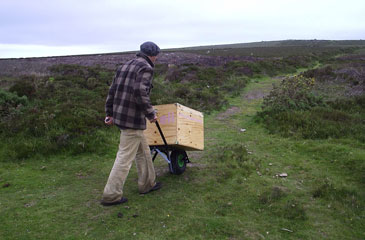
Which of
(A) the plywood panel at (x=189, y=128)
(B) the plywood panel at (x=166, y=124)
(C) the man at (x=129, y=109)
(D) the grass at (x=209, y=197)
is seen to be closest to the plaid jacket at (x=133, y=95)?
(C) the man at (x=129, y=109)

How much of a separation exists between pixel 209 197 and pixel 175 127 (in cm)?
133

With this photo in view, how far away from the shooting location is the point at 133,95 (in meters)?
4.24

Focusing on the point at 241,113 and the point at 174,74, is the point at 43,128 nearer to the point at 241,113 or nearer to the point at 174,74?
the point at 241,113

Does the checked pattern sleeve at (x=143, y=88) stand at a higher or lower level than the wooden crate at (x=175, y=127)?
higher

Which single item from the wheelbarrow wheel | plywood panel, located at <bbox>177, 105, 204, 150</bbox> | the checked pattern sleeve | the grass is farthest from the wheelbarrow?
the checked pattern sleeve

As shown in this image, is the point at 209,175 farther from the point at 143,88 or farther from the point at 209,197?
the point at 143,88

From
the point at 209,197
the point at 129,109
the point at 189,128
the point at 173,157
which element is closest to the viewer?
the point at 129,109

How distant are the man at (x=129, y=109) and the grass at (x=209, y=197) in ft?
1.39

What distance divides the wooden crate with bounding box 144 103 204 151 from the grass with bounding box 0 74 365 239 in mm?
827

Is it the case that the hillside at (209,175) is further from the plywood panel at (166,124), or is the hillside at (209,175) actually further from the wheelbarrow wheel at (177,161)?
the plywood panel at (166,124)

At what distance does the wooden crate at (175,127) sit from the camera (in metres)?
4.96

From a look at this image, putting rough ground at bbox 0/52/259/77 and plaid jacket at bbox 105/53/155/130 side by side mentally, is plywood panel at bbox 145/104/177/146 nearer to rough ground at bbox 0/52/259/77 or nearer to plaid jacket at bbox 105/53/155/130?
plaid jacket at bbox 105/53/155/130

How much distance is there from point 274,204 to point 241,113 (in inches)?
298

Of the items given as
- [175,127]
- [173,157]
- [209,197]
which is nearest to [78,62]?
[173,157]
